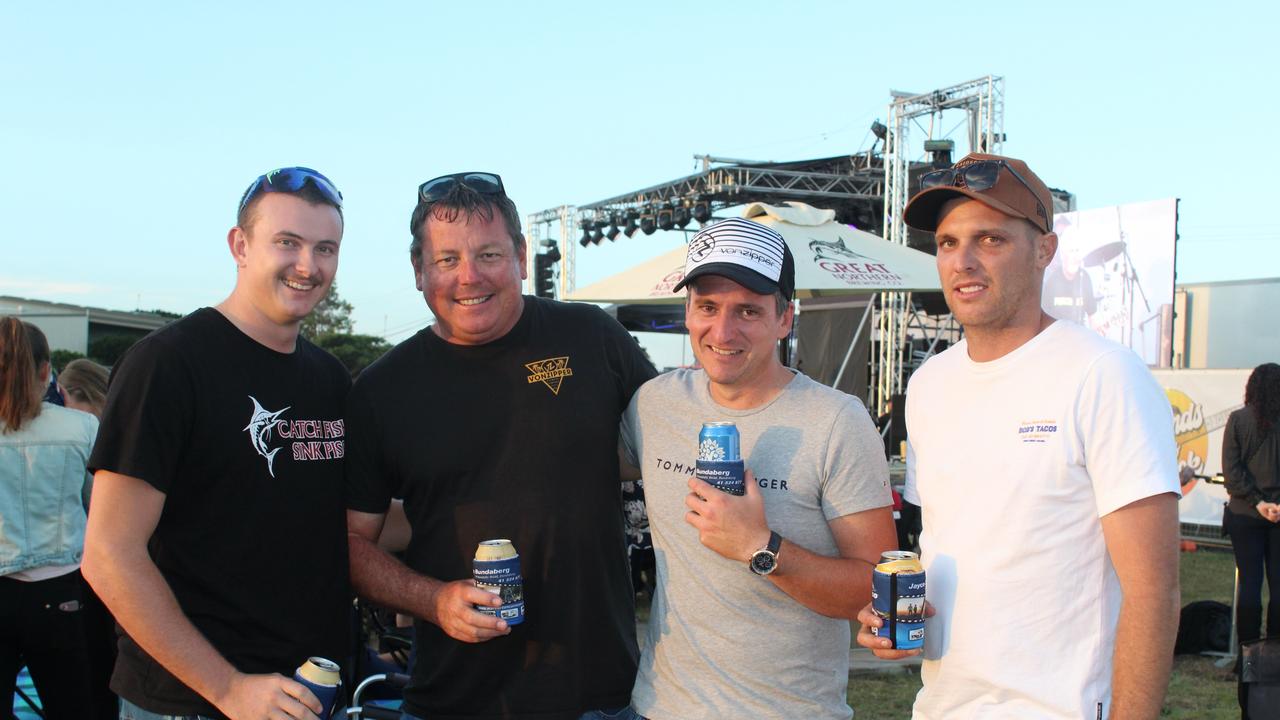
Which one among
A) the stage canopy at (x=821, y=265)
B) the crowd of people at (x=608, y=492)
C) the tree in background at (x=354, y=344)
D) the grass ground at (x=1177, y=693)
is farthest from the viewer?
the tree in background at (x=354, y=344)

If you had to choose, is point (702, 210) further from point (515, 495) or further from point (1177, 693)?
point (515, 495)

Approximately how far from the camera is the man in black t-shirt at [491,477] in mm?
2451

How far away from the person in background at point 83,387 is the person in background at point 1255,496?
23.0 ft

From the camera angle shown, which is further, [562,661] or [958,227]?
[562,661]

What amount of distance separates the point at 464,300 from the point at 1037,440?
1437mm

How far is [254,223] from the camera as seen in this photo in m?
2.41

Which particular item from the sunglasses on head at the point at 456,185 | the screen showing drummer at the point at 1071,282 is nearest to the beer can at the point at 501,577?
the sunglasses on head at the point at 456,185

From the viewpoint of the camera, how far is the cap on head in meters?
2.30

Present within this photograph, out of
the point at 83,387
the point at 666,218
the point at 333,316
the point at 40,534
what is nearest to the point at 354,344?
the point at 333,316

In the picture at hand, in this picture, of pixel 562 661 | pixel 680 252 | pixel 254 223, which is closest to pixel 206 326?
pixel 254 223

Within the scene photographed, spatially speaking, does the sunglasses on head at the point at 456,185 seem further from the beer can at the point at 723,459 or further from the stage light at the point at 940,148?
the stage light at the point at 940,148

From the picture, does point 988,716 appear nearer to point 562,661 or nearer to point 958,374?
point 958,374

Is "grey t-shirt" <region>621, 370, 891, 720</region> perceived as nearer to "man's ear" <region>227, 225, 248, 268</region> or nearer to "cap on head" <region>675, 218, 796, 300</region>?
"cap on head" <region>675, 218, 796, 300</region>

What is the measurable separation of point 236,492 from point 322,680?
522 mm
